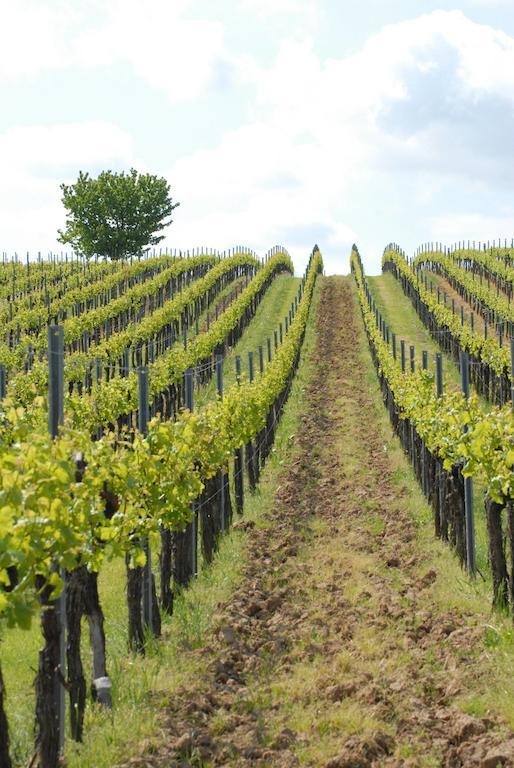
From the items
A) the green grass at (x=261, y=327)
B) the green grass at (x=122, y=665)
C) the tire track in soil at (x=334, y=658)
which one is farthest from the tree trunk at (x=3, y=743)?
the green grass at (x=261, y=327)

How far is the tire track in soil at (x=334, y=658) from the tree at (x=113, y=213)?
52.2m

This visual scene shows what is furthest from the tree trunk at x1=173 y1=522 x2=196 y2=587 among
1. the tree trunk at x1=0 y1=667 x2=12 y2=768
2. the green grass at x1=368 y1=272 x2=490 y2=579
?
the tree trunk at x1=0 y1=667 x2=12 y2=768

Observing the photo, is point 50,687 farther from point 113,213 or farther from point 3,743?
point 113,213

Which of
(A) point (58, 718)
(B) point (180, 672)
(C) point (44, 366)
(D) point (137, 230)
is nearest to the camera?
(A) point (58, 718)

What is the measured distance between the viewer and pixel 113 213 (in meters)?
65.5

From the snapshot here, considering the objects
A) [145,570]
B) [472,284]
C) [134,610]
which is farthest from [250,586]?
[472,284]

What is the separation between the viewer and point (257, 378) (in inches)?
790

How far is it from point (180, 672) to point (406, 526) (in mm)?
6868

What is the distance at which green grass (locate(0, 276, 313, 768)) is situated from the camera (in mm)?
7137

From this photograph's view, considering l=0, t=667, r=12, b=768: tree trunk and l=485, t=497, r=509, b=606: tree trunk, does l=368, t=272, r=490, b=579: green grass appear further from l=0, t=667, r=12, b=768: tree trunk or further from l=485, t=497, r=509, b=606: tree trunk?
l=0, t=667, r=12, b=768: tree trunk

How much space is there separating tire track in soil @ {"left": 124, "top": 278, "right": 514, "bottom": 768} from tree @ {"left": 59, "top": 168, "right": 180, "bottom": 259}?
171 feet

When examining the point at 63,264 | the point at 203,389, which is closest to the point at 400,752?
the point at 203,389

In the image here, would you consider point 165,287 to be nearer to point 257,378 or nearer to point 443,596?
point 257,378

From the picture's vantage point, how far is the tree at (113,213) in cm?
6544
